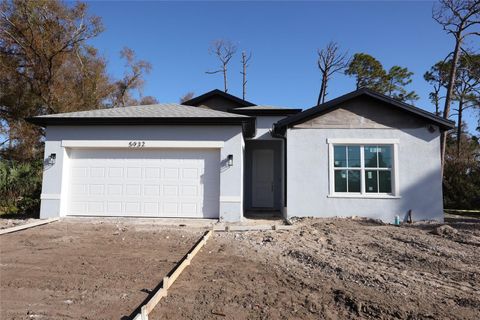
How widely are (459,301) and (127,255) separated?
5.50 metres

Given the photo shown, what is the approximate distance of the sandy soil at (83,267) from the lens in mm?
3848

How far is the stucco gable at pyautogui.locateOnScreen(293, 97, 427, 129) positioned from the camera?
35.0 ft

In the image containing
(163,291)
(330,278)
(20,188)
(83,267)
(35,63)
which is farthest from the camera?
(35,63)

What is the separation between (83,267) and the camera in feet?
17.7

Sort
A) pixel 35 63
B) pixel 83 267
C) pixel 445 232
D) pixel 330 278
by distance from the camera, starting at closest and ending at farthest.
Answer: pixel 330 278, pixel 83 267, pixel 445 232, pixel 35 63

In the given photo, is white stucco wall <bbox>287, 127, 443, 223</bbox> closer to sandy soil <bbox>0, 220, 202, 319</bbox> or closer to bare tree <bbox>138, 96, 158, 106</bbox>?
sandy soil <bbox>0, 220, 202, 319</bbox>

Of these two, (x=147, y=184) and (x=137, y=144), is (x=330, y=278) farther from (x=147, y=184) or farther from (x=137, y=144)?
(x=137, y=144)

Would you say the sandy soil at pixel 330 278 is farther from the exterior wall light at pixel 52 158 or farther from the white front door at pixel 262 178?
the exterior wall light at pixel 52 158

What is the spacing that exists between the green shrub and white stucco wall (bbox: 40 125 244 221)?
218cm

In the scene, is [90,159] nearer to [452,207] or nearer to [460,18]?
[452,207]

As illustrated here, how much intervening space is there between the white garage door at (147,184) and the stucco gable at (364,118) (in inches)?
147

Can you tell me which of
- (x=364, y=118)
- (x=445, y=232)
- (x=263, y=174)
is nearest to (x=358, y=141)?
(x=364, y=118)

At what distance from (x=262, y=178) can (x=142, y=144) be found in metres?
5.72

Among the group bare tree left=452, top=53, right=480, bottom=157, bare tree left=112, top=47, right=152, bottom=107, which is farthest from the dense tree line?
bare tree left=452, top=53, right=480, bottom=157
